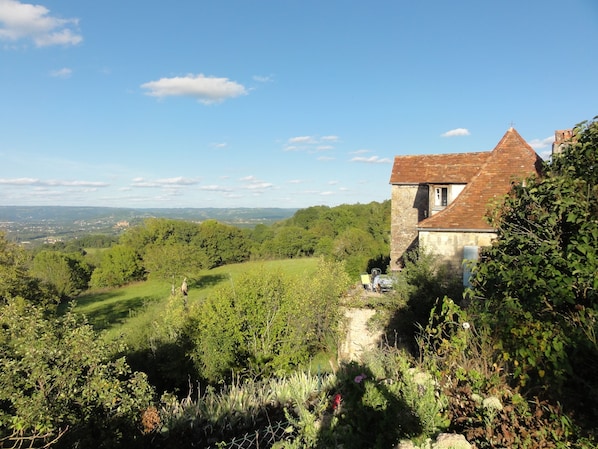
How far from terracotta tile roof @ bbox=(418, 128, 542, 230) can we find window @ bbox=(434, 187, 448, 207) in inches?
89.9

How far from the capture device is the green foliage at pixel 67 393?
4551mm

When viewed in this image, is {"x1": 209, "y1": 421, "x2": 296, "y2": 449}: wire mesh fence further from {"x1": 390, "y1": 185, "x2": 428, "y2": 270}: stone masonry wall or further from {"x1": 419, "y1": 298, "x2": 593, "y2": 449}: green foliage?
{"x1": 390, "y1": 185, "x2": 428, "y2": 270}: stone masonry wall

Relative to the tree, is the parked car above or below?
below

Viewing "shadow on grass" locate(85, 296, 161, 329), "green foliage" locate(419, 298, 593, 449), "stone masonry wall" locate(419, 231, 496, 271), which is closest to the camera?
"green foliage" locate(419, 298, 593, 449)

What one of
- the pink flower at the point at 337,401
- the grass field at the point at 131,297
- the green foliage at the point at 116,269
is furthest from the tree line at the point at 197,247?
the pink flower at the point at 337,401

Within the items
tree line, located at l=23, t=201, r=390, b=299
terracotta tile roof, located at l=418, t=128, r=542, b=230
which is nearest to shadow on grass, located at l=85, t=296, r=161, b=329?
tree line, located at l=23, t=201, r=390, b=299

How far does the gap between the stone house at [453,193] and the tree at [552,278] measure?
7307 mm

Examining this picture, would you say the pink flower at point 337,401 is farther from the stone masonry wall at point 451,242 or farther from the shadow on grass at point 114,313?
the shadow on grass at point 114,313

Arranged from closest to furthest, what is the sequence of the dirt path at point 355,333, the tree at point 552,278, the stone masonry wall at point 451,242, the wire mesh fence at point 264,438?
the tree at point 552,278 → the wire mesh fence at point 264,438 → the stone masonry wall at point 451,242 → the dirt path at point 355,333

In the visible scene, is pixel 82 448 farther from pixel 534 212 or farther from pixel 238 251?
pixel 238 251

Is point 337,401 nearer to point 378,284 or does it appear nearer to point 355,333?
point 355,333

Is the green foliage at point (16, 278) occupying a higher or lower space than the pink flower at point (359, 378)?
lower

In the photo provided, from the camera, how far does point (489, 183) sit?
46.9ft

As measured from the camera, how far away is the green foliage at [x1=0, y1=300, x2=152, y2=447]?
4551mm
